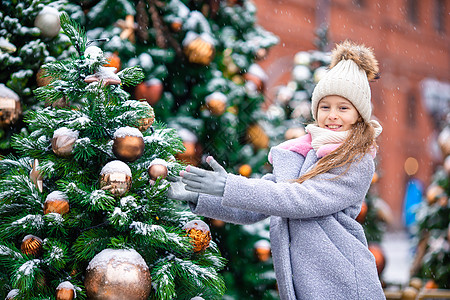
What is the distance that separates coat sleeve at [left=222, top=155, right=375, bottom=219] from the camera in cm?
174

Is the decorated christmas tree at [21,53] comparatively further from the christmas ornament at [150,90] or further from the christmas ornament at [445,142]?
the christmas ornament at [445,142]

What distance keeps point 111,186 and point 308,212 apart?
680 mm

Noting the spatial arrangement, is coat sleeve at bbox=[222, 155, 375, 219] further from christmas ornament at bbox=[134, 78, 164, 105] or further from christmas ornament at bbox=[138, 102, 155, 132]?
christmas ornament at bbox=[134, 78, 164, 105]

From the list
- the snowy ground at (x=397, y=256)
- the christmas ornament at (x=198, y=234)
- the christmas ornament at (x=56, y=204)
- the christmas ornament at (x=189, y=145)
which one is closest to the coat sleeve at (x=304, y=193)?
the christmas ornament at (x=198, y=234)

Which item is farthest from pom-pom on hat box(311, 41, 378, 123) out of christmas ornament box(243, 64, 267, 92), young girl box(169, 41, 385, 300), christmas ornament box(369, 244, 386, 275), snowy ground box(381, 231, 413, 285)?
snowy ground box(381, 231, 413, 285)

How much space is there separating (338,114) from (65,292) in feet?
3.83

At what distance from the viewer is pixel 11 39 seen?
2428 mm

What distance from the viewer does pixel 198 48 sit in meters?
3.10

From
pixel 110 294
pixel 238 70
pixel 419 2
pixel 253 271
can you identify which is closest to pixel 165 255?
pixel 110 294

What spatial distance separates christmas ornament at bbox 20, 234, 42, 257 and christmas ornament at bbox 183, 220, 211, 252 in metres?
0.48

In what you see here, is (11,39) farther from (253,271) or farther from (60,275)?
(253,271)

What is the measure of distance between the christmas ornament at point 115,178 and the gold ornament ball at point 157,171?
0.34ft

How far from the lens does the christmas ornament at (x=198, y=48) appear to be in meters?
3.09

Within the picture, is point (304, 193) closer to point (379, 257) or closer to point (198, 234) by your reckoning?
point (198, 234)
